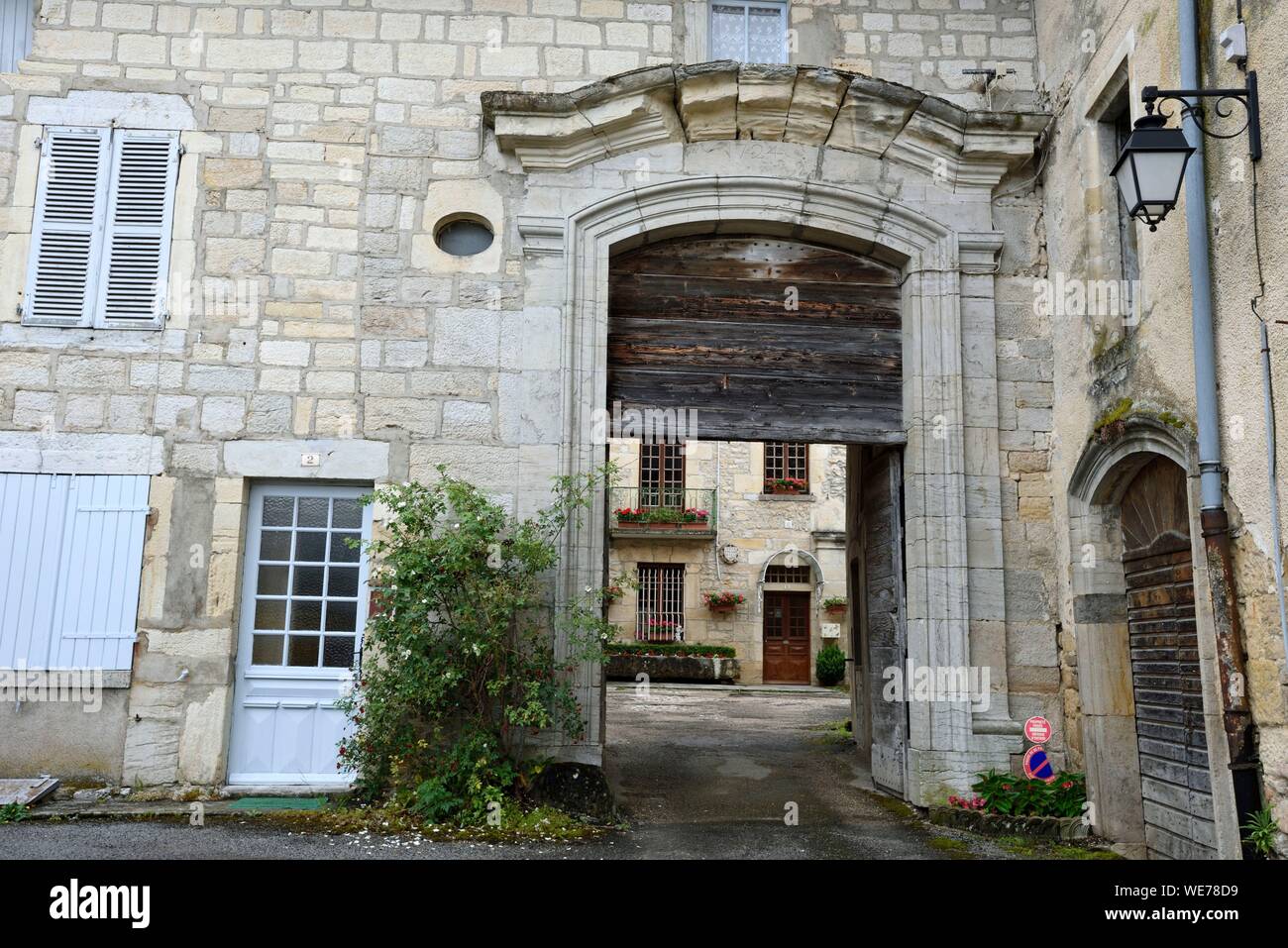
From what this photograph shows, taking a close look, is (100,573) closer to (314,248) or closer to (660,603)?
(314,248)

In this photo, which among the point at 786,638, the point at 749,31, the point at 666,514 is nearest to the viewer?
the point at 749,31

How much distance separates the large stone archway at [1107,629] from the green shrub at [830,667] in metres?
14.3

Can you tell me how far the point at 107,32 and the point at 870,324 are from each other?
5.50 meters

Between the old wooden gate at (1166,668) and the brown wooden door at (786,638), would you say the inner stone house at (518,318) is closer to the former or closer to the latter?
the old wooden gate at (1166,668)

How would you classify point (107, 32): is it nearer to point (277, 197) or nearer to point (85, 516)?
point (277, 197)

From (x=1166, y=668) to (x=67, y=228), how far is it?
7.16m

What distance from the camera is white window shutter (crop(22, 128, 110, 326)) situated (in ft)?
21.3

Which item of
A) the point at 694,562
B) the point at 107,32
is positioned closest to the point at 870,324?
the point at 107,32

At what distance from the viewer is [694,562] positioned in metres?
21.6

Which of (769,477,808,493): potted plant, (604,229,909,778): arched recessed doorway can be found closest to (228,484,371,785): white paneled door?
(604,229,909,778): arched recessed doorway

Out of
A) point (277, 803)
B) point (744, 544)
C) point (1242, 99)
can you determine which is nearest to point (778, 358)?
point (1242, 99)

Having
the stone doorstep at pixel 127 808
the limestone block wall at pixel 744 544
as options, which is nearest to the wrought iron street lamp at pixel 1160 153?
the stone doorstep at pixel 127 808

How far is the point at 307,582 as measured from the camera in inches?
255
